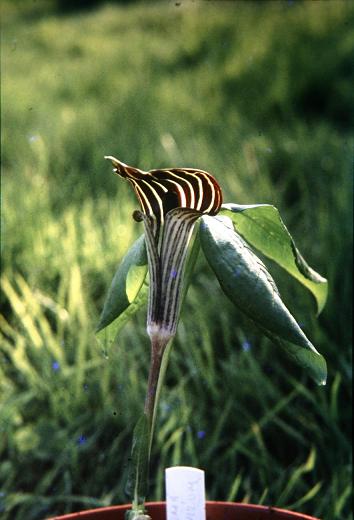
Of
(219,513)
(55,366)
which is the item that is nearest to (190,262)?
(219,513)

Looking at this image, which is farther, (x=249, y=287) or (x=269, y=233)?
(x=269, y=233)

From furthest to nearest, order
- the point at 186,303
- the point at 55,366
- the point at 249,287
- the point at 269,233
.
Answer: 1. the point at 186,303
2. the point at 55,366
3. the point at 269,233
4. the point at 249,287

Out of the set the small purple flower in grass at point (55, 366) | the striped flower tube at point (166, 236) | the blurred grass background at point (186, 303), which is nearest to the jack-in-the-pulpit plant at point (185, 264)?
the striped flower tube at point (166, 236)

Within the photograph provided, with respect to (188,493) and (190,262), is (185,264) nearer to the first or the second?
(190,262)

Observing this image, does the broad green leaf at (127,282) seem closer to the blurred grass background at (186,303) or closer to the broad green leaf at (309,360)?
the broad green leaf at (309,360)

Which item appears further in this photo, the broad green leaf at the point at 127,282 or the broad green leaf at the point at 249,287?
the broad green leaf at the point at 127,282

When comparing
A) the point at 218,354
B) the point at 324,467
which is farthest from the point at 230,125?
the point at 324,467

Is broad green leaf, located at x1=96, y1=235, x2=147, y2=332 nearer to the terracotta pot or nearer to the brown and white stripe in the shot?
the brown and white stripe
